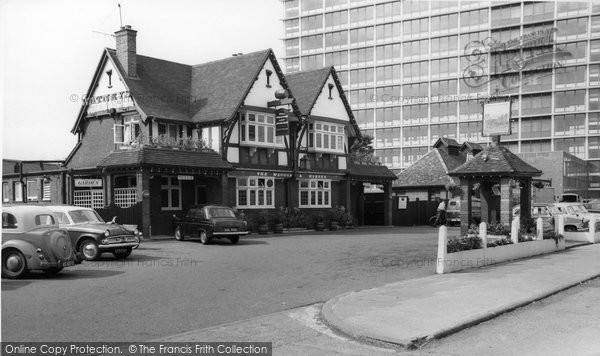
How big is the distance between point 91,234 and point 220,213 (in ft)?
23.9

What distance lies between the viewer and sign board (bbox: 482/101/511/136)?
23328 millimetres

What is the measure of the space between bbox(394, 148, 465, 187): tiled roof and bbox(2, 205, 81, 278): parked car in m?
34.7

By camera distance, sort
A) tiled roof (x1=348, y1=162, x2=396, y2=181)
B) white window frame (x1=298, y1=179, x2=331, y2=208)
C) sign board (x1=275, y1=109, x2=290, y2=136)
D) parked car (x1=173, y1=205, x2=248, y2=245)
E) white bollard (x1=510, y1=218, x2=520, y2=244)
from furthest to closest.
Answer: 1. tiled roof (x1=348, y1=162, x2=396, y2=181)
2. white window frame (x1=298, y1=179, x2=331, y2=208)
3. sign board (x1=275, y1=109, x2=290, y2=136)
4. parked car (x1=173, y1=205, x2=248, y2=245)
5. white bollard (x1=510, y1=218, x2=520, y2=244)

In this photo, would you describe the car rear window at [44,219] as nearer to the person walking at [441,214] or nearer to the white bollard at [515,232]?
the white bollard at [515,232]

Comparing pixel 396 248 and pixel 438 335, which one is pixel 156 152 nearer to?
pixel 396 248

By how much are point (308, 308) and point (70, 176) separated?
22.4 m

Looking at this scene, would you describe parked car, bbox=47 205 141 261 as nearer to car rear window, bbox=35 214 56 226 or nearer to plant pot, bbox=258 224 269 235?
car rear window, bbox=35 214 56 226

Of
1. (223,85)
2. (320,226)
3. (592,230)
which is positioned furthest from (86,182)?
(592,230)

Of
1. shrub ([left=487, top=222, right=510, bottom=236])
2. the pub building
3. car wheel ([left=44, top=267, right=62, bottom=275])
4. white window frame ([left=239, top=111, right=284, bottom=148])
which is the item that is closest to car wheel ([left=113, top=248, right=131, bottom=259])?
car wheel ([left=44, top=267, right=62, bottom=275])

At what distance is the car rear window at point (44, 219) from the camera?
44.8 ft

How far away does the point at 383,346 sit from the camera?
7.89m

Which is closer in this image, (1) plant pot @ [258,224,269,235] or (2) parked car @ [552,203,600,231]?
(2) parked car @ [552,203,600,231]

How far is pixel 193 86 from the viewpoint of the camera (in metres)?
34.5

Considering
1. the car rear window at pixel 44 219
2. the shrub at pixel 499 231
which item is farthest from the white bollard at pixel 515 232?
the car rear window at pixel 44 219
